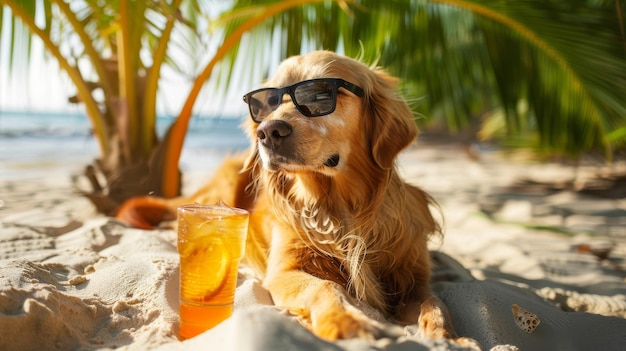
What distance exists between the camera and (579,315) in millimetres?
1859

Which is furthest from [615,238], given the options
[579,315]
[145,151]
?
[145,151]

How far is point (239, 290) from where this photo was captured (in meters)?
1.85

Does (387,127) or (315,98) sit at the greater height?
(315,98)

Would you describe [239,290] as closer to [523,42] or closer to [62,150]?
[523,42]

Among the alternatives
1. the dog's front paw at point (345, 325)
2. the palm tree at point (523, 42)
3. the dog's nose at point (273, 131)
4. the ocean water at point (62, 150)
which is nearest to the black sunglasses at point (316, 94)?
the dog's nose at point (273, 131)

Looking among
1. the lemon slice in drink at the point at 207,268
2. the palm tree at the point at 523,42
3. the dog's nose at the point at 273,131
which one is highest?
the palm tree at the point at 523,42

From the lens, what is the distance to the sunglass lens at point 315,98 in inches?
73.7

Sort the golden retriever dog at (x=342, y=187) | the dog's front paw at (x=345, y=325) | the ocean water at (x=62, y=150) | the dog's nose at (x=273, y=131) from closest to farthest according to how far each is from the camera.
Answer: the dog's front paw at (x=345, y=325), the dog's nose at (x=273, y=131), the golden retriever dog at (x=342, y=187), the ocean water at (x=62, y=150)

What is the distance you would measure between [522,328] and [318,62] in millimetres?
1265

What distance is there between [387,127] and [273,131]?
21.6 inches

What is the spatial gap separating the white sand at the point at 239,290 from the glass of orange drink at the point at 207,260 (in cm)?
9

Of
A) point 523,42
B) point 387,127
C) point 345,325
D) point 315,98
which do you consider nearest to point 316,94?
point 315,98

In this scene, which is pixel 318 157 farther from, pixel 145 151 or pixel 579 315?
pixel 145 151

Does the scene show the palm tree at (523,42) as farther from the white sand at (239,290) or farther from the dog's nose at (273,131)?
the dog's nose at (273,131)
